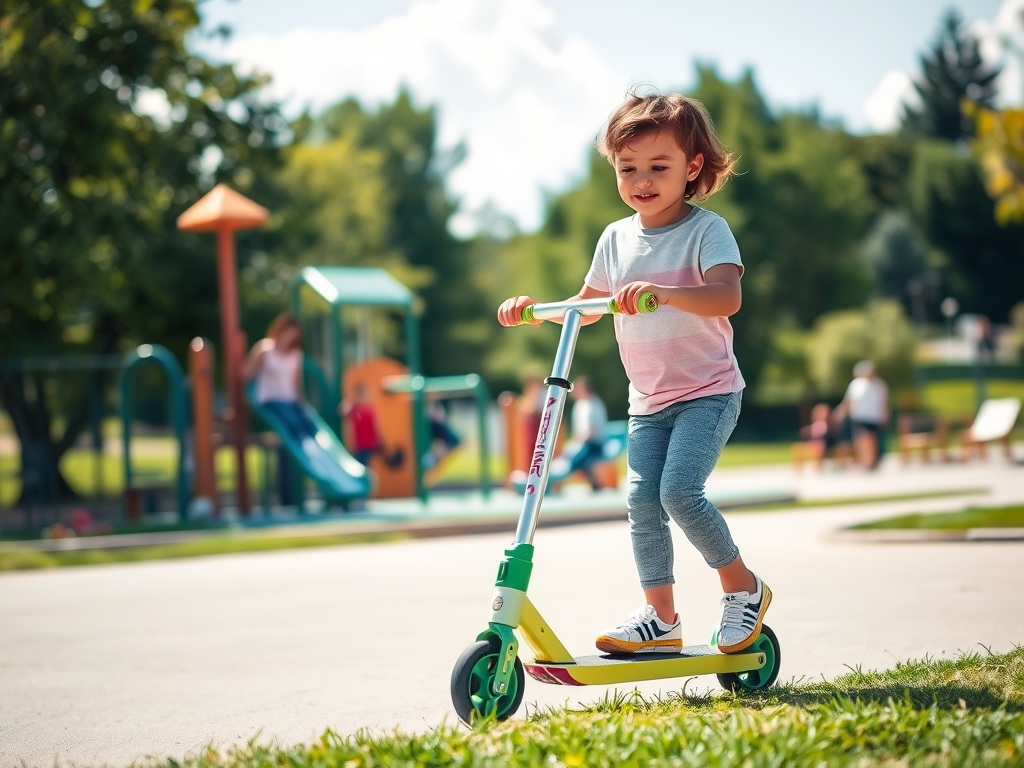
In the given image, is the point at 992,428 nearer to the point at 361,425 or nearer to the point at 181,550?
the point at 361,425

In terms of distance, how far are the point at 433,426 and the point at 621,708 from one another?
19354 mm

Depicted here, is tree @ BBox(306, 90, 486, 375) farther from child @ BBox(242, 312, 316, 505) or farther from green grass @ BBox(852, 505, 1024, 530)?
green grass @ BBox(852, 505, 1024, 530)

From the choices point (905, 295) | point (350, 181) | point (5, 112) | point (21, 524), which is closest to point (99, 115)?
point (5, 112)

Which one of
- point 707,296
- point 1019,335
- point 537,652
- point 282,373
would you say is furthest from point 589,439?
point 1019,335

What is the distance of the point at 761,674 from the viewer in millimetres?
4535

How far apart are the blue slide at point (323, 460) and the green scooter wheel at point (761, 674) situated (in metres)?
12.1

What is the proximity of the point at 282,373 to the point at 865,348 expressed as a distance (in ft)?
117

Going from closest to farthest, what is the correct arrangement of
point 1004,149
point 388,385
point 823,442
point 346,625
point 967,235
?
point 346,625 → point 1004,149 → point 388,385 → point 823,442 → point 967,235

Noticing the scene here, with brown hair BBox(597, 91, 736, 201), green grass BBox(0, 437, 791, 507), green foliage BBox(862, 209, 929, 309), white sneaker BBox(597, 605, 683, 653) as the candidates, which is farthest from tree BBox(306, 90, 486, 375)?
white sneaker BBox(597, 605, 683, 653)

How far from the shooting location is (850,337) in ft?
161

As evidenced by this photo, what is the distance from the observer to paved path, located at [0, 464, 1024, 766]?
4.73 metres

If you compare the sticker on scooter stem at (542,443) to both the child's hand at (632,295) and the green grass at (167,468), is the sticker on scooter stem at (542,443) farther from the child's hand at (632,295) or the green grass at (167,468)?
the green grass at (167,468)

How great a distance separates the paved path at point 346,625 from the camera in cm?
473

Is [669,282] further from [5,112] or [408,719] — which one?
[5,112]
